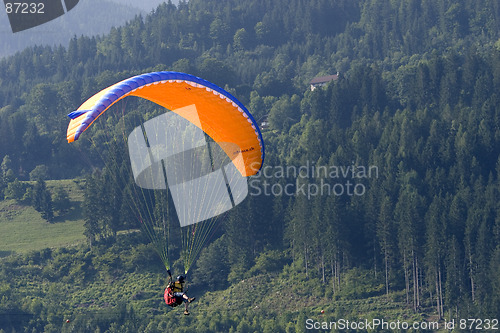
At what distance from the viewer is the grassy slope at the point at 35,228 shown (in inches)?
3789

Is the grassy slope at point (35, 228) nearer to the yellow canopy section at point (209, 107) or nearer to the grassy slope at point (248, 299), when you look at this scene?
the grassy slope at point (248, 299)

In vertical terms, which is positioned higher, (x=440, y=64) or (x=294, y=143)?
(x=440, y=64)

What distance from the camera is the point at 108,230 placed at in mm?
94562

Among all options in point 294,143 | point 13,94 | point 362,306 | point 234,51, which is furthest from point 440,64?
point 13,94

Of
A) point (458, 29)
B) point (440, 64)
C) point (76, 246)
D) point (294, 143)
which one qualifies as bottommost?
point (76, 246)

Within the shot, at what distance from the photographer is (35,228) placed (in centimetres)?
10181

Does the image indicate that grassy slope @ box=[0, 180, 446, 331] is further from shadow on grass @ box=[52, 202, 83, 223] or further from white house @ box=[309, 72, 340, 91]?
white house @ box=[309, 72, 340, 91]

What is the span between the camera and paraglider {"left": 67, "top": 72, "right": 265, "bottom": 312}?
40.3m

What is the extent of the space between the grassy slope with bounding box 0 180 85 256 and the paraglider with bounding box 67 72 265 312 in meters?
7.49

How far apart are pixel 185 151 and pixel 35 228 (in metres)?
18.1

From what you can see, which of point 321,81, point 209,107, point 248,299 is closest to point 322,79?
point 321,81

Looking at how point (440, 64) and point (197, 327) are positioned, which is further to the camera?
point (440, 64)

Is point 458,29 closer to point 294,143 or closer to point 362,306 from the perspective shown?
point 294,143

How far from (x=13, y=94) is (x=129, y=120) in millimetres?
67828
